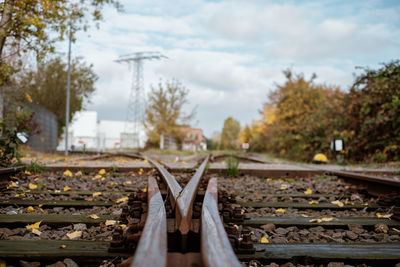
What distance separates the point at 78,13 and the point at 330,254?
7.52 m

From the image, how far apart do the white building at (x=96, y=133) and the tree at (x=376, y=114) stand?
22.8m

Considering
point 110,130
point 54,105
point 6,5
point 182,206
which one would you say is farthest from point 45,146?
point 110,130

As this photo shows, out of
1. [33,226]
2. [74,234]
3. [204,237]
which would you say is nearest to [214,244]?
[204,237]

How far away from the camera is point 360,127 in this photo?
11.1m

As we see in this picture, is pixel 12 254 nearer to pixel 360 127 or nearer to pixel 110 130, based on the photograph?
pixel 360 127

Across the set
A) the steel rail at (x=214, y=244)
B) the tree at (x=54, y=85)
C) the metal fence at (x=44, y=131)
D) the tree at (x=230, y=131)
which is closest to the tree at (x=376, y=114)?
the steel rail at (x=214, y=244)

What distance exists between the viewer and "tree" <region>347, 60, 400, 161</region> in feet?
31.9

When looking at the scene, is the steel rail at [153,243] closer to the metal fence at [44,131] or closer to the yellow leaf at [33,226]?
the yellow leaf at [33,226]

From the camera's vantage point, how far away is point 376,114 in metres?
10.6

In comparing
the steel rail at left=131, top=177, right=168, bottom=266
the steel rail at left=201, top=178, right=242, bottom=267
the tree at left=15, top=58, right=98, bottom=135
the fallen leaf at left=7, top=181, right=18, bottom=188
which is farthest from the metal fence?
the steel rail at left=201, top=178, right=242, bottom=267

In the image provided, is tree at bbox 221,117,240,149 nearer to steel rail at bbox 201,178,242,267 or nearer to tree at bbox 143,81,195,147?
tree at bbox 143,81,195,147

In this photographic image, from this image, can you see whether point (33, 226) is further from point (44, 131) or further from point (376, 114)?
point (44, 131)

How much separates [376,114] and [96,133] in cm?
4769

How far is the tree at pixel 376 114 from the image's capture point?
9727 millimetres
